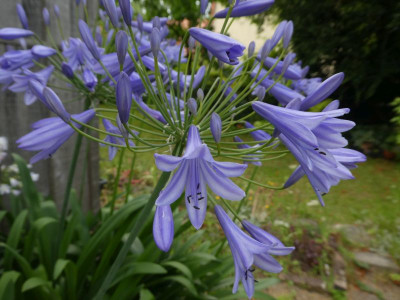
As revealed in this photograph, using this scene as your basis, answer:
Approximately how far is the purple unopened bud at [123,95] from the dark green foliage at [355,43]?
27.9ft

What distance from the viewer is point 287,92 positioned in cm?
129

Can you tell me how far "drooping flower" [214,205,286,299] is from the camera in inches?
39.7

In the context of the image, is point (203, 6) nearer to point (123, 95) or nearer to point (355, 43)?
point (123, 95)

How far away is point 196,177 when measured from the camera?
3.57 ft

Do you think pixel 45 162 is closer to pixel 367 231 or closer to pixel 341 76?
pixel 341 76

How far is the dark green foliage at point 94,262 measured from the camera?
6.12 ft

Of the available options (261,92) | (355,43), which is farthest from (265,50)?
(355,43)

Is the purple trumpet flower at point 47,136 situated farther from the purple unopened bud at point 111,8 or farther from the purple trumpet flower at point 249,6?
the purple trumpet flower at point 249,6

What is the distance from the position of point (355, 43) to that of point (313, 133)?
929cm

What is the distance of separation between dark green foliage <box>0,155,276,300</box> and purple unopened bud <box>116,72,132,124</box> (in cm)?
123

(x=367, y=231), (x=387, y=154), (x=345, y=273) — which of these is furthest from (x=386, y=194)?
(x=345, y=273)

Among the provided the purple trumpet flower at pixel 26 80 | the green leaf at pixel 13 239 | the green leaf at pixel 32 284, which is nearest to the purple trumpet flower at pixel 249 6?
the purple trumpet flower at pixel 26 80

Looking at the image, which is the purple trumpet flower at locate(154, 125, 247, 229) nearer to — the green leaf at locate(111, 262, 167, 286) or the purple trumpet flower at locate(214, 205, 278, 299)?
the purple trumpet flower at locate(214, 205, 278, 299)

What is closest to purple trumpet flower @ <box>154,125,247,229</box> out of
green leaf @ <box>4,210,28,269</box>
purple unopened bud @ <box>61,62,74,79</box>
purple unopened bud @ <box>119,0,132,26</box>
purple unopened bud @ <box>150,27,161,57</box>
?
purple unopened bud @ <box>150,27,161,57</box>
